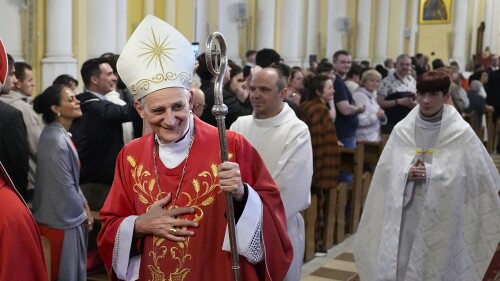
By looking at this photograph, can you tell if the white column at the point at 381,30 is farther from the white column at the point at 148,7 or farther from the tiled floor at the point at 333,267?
the tiled floor at the point at 333,267

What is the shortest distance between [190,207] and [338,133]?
19.3 ft

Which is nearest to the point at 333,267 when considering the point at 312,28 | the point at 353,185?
the point at 353,185

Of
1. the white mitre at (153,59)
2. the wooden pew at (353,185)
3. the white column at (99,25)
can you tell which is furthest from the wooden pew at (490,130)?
the white mitre at (153,59)

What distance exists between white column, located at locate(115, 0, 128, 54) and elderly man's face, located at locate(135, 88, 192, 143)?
785 cm

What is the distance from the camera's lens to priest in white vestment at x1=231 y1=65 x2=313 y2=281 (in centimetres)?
475

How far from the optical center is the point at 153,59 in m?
3.07

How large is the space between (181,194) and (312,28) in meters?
15.7

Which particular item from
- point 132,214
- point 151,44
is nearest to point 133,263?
point 132,214

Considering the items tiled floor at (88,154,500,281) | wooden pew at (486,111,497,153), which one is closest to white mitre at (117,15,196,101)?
tiled floor at (88,154,500,281)

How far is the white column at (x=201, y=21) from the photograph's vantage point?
44.2 feet

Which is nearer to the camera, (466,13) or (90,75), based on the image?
(90,75)

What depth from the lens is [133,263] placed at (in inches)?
121

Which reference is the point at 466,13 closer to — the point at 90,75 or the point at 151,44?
the point at 90,75

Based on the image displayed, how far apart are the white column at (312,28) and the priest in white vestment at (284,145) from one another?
12.9 metres
